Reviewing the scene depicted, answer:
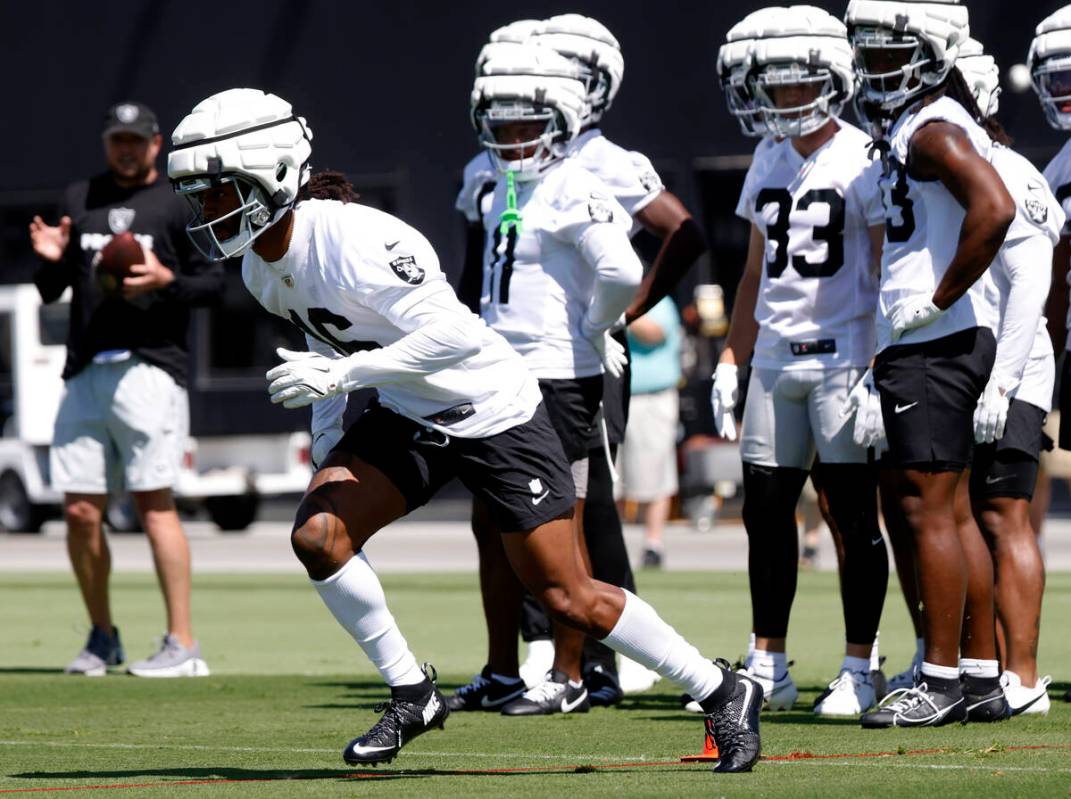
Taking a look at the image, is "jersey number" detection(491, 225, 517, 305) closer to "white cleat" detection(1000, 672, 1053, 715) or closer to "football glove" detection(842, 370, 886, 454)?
"football glove" detection(842, 370, 886, 454)

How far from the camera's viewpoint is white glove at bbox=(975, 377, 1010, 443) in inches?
266

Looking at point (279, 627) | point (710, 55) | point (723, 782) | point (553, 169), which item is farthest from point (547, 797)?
point (710, 55)

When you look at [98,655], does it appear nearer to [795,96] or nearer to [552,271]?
[552,271]

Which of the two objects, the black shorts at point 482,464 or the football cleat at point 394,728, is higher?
the black shorts at point 482,464

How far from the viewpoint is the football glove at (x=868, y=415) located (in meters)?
6.91

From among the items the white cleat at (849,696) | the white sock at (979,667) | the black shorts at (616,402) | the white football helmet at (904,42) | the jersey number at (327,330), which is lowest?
the white cleat at (849,696)

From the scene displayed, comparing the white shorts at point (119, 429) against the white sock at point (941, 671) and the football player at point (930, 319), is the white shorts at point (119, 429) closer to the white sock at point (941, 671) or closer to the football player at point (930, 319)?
the football player at point (930, 319)

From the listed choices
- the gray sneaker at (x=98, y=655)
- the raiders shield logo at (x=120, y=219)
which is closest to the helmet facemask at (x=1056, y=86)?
the raiders shield logo at (x=120, y=219)

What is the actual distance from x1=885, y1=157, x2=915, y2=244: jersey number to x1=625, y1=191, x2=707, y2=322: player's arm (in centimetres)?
132

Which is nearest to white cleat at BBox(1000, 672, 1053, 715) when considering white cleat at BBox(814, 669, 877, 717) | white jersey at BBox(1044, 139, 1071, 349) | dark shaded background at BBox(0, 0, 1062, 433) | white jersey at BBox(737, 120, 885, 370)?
white cleat at BBox(814, 669, 877, 717)

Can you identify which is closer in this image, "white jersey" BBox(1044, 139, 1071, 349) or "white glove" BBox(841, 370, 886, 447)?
"white glove" BBox(841, 370, 886, 447)

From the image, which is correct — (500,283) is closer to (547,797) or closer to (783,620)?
(783,620)

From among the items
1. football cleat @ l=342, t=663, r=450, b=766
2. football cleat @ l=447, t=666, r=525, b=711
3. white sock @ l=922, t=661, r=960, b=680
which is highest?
football cleat @ l=342, t=663, r=450, b=766

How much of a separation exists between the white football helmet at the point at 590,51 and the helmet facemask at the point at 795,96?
3.20 ft
